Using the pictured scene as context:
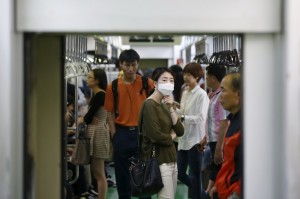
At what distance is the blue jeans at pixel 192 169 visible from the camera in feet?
20.1

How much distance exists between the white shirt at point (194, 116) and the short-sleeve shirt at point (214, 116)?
0.32 metres

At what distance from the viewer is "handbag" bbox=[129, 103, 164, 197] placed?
462 cm

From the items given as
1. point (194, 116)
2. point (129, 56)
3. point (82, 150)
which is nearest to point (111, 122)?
point (82, 150)

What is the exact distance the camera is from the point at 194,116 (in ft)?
19.6

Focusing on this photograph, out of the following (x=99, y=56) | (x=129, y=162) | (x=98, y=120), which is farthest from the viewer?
(x=99, y=56)

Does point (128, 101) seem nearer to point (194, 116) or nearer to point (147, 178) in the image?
point (194, 116)

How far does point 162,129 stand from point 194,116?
114 cm

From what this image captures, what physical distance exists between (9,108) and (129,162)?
4.03 metres

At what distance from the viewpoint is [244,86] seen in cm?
176

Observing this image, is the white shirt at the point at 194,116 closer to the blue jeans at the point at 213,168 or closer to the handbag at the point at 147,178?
the blue jeans at the point at 213,168

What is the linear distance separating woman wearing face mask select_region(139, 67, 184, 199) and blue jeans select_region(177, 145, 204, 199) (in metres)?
1.18

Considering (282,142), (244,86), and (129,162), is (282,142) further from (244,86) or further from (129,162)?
(129,162)

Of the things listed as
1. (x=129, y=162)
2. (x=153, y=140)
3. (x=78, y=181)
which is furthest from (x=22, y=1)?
(x=78, y=181)

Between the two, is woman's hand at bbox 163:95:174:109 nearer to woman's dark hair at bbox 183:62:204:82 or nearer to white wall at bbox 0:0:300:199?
woman's dark hair at bbox 183:62:204:82
